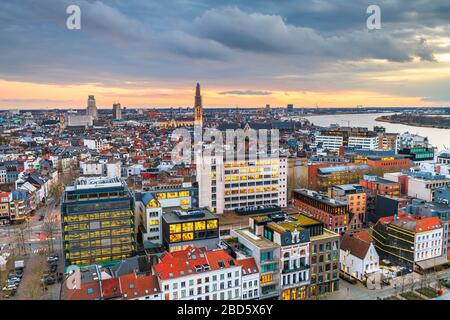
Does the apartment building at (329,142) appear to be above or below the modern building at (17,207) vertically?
above

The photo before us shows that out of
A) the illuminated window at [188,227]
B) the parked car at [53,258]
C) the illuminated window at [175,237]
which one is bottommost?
the parked car at [53,258]

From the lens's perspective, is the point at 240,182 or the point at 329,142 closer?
the point at 240,182

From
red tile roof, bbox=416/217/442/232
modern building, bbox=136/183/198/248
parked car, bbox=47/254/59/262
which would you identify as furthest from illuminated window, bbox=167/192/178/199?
red tile roof, bbox=416/217/442/232

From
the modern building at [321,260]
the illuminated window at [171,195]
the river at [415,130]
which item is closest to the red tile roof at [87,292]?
the modern building at [321,260]

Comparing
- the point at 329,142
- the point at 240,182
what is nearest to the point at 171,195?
the point at 240,182

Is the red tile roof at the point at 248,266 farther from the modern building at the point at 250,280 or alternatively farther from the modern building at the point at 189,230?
the modern building at the point at 189,230

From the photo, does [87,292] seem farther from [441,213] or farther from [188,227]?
[441,213]

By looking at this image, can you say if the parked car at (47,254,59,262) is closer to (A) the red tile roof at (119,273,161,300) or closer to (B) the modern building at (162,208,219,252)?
(B) the modern building at (162,208,219,252)
